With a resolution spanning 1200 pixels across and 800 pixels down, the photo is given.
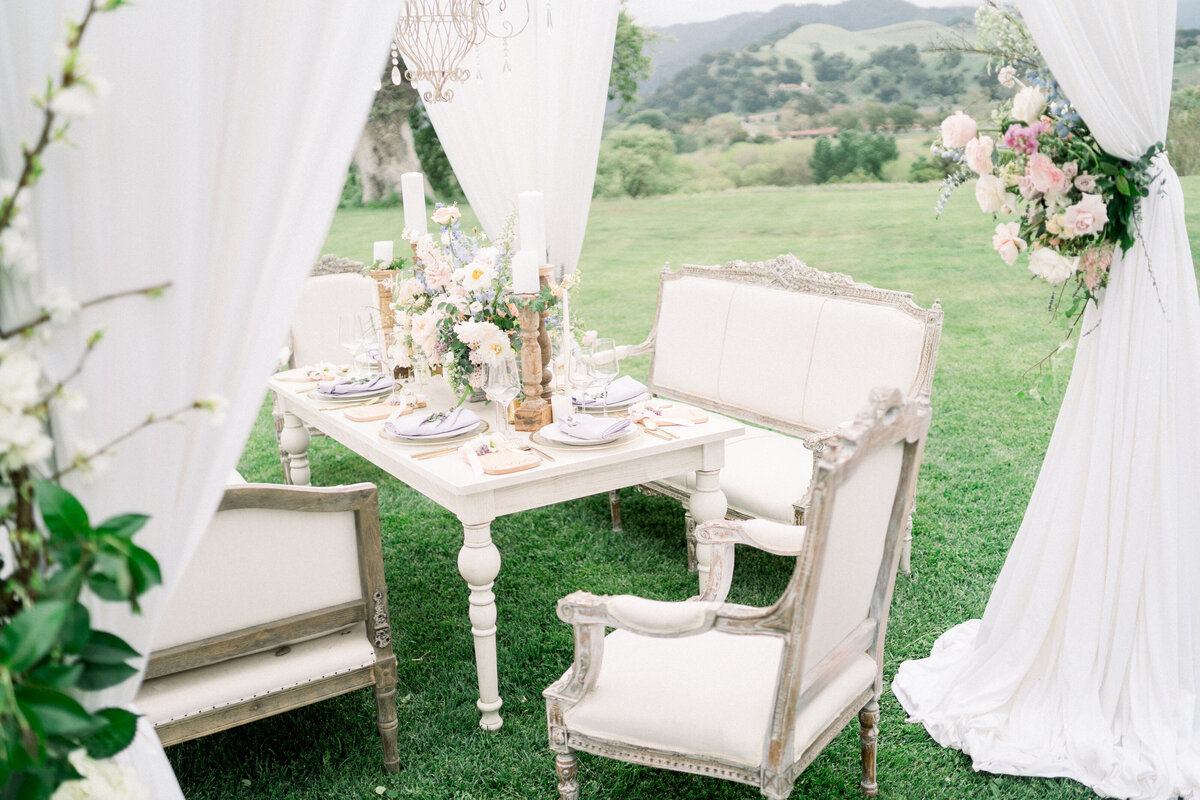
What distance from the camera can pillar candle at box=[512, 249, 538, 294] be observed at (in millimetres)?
2867

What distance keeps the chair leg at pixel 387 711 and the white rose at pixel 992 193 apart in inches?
77.6

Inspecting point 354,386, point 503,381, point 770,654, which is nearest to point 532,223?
point 503,381

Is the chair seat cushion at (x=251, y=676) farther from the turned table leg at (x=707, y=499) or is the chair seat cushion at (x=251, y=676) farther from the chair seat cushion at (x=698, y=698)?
the turned table leg at (x=707, y=499)

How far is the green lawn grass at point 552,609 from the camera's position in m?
2.56

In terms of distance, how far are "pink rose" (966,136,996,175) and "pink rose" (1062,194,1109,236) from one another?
24cm

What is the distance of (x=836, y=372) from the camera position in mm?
3646

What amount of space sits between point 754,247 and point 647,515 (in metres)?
7.83

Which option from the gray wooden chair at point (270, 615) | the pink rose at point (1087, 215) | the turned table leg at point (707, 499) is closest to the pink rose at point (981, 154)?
the pink rose at point (1087, 215)

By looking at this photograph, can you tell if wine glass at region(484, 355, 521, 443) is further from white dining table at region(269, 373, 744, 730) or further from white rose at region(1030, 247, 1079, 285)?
white rose at region(1030, 247, 1079, 285)

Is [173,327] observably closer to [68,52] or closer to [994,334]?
[68,52]

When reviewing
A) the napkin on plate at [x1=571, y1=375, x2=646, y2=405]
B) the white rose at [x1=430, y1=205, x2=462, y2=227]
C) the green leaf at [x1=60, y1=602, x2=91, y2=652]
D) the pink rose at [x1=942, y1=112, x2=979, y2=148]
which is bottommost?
the napkin on plate at [x1=571, y1=375, x2=646, y2=405]

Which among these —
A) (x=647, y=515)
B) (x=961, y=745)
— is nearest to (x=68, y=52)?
(x=961, y=745)

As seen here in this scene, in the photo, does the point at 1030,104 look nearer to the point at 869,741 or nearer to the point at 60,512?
the point at 869,741

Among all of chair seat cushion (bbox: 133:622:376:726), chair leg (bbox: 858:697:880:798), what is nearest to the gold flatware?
chair seat cushion (bbox: 133:622:376:726)
